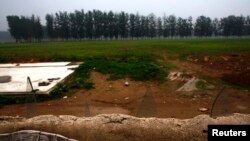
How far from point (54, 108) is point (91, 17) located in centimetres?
7615

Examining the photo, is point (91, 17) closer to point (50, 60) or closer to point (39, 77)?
point (50, 60)

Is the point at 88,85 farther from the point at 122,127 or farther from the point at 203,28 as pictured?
the point at 203,28

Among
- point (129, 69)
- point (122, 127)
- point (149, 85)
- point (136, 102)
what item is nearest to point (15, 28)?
point (129, 69)

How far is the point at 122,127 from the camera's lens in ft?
30.7

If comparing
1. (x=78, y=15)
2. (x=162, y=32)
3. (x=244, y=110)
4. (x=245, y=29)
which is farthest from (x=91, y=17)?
(x=244, y=110)

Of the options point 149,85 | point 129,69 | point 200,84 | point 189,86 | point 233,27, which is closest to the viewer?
point 189,86

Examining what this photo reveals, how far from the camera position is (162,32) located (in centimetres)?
9669

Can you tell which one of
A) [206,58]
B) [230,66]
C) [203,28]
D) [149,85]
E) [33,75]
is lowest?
[149,85]

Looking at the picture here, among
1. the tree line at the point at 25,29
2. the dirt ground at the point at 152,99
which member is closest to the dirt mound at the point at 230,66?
the dirt ground at the point at 152,99

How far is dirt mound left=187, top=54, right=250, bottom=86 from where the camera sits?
16797 mm

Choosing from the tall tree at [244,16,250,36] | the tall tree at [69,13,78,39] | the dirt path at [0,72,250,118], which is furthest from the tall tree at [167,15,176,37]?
the dirt path at [0,72,250,118]

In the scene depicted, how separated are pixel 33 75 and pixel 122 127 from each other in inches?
439

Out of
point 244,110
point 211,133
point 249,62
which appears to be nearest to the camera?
point 211,133

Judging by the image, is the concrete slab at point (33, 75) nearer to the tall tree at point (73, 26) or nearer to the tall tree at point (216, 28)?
the tall tree at point (73, 26)
